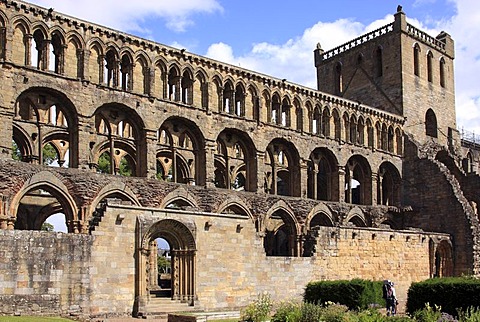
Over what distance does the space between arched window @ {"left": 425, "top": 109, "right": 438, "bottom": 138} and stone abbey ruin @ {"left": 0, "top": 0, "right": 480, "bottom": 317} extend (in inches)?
8.7

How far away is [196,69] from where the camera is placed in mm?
34469

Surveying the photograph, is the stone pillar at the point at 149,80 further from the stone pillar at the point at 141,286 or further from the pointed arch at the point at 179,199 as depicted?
the stone pillar at the point at 141,286

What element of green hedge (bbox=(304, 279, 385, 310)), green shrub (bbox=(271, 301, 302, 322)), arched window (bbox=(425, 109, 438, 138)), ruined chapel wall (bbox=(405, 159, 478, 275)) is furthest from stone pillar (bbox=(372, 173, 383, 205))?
green shrub (bbox=(271, 301, 302, 322))

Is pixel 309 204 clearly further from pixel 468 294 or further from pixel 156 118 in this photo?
pixel 468 294

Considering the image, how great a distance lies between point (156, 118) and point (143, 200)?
504cm

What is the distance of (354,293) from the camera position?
24.9 metres

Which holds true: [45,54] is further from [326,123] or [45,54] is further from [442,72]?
[442,72]

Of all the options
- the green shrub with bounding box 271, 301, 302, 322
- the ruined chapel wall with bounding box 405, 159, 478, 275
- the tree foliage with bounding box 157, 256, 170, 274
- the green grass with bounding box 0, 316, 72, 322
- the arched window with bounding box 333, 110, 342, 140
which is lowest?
→ the tree foliage with bounding box 157, 256, 170, 274

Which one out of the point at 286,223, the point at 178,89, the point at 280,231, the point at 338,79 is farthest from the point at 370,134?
the point at 178,89

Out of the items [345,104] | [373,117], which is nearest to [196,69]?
[345,104]

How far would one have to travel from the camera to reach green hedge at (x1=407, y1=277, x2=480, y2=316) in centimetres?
2125

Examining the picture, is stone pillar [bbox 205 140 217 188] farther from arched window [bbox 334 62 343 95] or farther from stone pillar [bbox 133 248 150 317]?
arched window [bbox 334 62 343 95]

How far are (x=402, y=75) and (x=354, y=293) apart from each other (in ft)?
82.0

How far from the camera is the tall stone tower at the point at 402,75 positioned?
46.8 metres
